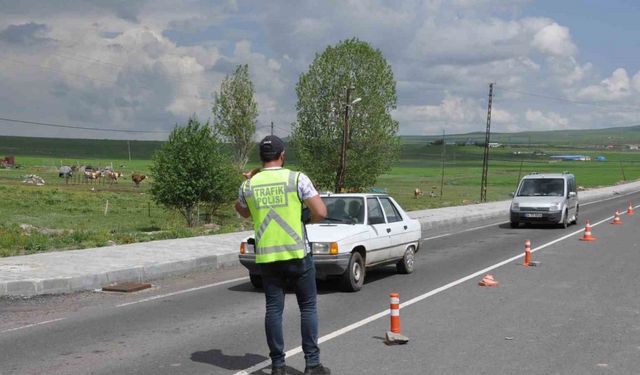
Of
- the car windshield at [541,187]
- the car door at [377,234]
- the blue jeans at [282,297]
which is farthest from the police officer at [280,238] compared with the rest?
the car windshield at [541,187]

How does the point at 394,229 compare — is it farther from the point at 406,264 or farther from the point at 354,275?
the point at 354,275

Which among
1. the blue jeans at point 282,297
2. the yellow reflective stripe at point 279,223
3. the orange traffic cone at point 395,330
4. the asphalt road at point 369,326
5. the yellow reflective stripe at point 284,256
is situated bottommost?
the asphalt road at point 369,326

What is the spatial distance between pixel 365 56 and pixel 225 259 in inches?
1360

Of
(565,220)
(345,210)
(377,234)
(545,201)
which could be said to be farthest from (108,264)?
(565,220)

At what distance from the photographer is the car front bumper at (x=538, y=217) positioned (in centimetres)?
2422

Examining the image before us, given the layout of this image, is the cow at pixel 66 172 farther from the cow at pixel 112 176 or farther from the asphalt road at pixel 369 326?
the asphalt road at pixel 369 326

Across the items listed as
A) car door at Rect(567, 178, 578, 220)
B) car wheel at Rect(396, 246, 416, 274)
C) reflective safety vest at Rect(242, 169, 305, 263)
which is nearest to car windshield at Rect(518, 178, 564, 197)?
car door at Rect(567, 178, 578, 220)

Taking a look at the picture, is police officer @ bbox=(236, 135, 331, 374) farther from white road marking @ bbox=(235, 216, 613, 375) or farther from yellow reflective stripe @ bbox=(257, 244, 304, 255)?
white road marking @ bbox=(235, 216, 613, 375)

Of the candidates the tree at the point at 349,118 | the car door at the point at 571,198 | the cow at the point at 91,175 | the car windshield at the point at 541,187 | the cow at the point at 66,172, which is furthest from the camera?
the cow at the point at 66,172

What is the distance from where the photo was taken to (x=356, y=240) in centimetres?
1117

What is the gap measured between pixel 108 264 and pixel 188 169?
17459 mm

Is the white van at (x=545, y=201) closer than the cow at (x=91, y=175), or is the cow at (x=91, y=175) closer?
the white van at (x=545, y=201)

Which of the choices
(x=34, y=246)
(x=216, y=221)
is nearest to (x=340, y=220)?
(x=34, y=246)

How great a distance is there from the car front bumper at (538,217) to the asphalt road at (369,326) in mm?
10646
